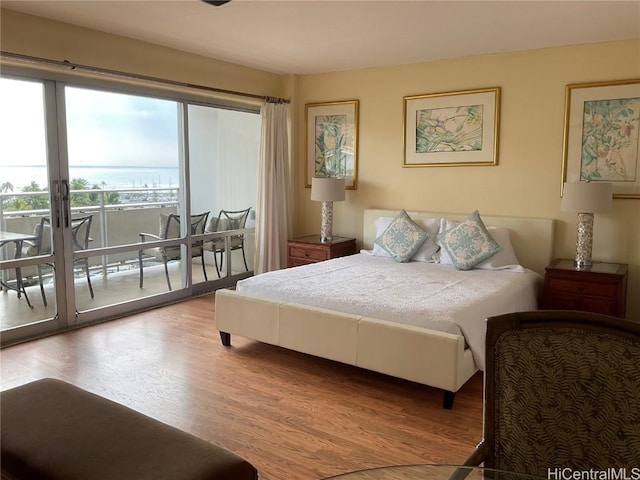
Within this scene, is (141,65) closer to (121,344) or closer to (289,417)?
(121,344)

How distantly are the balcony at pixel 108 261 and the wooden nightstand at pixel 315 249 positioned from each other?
902 mm

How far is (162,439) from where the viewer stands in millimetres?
1753

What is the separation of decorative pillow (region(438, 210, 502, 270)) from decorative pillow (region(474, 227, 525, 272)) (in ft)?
0.22

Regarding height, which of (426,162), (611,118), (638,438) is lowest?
(638,438)

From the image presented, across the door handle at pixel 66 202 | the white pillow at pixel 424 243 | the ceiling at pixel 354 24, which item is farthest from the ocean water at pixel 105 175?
the white pillow at pixel 424 243

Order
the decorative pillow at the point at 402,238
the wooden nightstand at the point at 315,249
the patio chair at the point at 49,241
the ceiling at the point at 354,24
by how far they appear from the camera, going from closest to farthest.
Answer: the ceiling at the point at 354,24, the patio chair at the point at 49,241, the decorative pillow at the point at 402,238, the wooden nightstand at the point at 315,249

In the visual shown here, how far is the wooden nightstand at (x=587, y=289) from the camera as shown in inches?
156

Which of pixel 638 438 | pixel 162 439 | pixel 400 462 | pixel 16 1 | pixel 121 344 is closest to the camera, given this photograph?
pixel 638 438

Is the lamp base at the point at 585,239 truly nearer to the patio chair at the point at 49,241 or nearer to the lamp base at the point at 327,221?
the lamp base at the point at 327,221

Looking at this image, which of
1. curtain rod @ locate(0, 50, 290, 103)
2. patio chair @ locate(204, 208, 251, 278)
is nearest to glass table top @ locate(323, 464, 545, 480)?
curtain rod @ locate(0, 50, 290, 103)

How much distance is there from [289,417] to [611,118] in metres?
3.65

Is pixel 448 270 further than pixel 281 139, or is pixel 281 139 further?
pixel 281 139

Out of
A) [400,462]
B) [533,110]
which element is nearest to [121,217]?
[400,462]

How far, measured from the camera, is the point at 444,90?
520 centimetres
